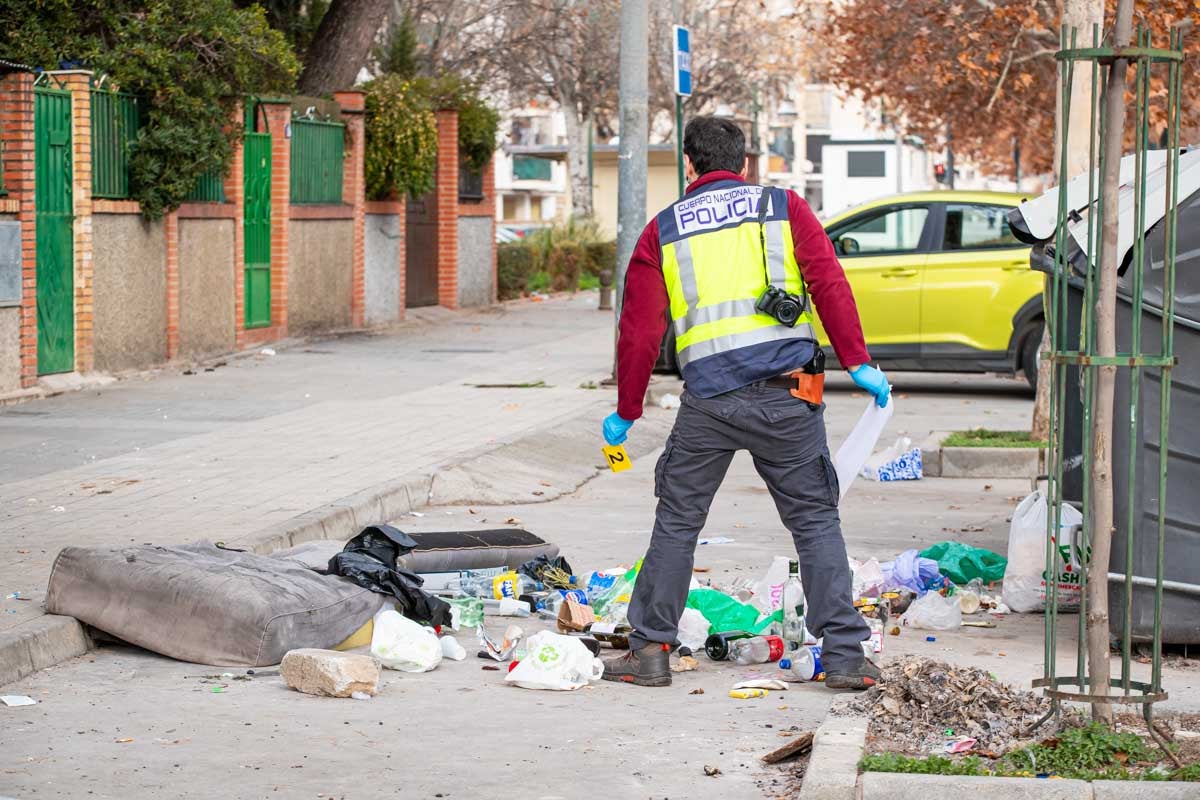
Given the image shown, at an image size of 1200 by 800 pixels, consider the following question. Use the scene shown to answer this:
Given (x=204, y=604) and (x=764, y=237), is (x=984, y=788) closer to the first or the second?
(x=764, y=237)

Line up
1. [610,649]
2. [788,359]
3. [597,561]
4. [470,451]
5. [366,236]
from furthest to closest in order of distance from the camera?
1. [366,236]
2. [470,451]
3. [597,561]
4. [610,649]
5. [788,359]

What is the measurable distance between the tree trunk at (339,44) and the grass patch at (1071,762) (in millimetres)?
18368

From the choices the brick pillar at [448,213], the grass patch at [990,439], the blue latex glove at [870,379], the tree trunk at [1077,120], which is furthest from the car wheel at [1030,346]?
the brick pillar at [448,213]

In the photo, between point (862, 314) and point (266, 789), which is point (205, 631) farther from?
point (862, 314)

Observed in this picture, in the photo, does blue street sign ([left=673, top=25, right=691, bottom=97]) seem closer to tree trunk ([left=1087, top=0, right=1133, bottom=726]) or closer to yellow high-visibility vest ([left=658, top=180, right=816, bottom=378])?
yellow high-visibility vest ([left=658, top=180, right=816, bottom=378])

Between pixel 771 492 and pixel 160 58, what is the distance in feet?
34.9

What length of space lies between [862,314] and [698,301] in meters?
9.66

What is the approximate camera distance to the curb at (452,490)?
6.11m

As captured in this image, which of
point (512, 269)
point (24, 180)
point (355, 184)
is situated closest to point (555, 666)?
point (24, 180)

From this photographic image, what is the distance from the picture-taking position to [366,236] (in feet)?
70.0

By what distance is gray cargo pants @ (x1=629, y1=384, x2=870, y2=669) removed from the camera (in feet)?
18.9

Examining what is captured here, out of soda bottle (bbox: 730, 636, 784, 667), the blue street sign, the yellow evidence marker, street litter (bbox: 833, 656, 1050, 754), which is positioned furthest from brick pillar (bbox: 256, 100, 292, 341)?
street litter (bbox: 833, 656, 1050, 754)

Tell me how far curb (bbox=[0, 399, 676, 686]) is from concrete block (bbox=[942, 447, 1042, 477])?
2143 millimetres

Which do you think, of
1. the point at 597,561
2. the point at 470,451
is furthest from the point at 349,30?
the point at 597,561
